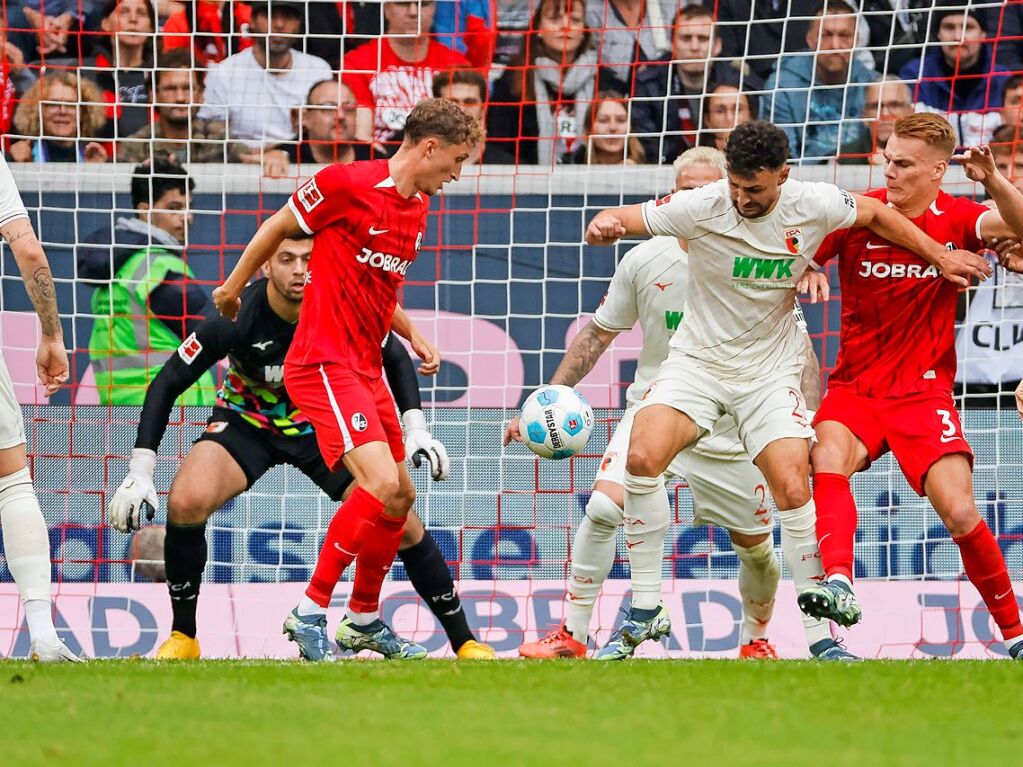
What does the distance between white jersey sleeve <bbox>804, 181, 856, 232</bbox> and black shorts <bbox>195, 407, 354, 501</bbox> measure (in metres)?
2.60

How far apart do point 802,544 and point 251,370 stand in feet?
9.05

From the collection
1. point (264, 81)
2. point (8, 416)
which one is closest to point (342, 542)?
point (8, 416)

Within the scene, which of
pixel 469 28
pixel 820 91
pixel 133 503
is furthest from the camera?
pixel 469 28

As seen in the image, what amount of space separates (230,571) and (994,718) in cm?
571

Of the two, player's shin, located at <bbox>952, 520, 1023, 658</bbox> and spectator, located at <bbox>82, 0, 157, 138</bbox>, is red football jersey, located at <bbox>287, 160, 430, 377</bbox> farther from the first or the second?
spectator, located at <bbox>82, 0, 157, 138</bbox>

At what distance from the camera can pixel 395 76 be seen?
1027cm

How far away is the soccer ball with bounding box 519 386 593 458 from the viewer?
6.89m

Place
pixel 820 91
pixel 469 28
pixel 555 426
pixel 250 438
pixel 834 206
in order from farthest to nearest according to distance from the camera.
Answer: pixel 469 28 → pixel 820 91 → pixel 250 438 → pixel 555 426 → pixel 834 206

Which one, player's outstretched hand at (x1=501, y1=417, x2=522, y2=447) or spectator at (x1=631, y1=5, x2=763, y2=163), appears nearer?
player's outstretched hand at (x1=501, y1=417, x2=522, y2=447)

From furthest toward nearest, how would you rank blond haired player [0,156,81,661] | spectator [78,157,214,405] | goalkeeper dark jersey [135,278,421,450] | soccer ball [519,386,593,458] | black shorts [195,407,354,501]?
spectator [78,157,214,405] → black shorts [195,407,354,501] → goalkeeper dark jersey [135,278,421,450] → soccer ball [519,386,593,458] → blond haired player [0,156,81,661]

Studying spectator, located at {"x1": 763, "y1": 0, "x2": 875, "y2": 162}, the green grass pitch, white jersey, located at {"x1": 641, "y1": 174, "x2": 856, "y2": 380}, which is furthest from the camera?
spectator, located at {"x1": 763, "y1": 0, "x2": 875, "y2": 162}

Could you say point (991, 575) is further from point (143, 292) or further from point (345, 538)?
point (143, 292)

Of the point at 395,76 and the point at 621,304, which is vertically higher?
the point at 395,76

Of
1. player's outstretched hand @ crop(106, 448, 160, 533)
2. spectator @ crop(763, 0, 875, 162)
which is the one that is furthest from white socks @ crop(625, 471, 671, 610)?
spectator @ crop(763, 0, 875, 162)
